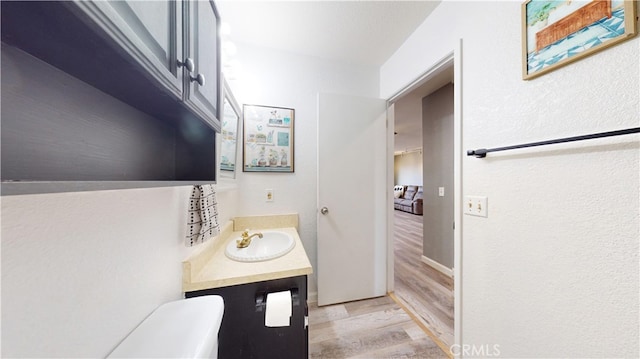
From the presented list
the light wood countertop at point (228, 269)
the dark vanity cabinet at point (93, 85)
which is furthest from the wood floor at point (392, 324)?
the dark vanity cabinet at point (93, 85)

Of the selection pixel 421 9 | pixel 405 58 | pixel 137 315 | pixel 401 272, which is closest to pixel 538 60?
pixel 421 9

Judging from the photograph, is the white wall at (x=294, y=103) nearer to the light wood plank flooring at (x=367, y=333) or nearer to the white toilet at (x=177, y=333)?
the light wood plank flooring at (x=367, y=333)

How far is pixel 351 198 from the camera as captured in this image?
71.1 inches

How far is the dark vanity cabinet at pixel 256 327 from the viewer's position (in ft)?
2.95

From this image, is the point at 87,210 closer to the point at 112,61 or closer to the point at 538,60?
the point at 112,61

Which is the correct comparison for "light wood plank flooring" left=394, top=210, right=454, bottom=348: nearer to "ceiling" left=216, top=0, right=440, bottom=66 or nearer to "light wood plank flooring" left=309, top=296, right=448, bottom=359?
"light wood plank flooring" left=309, top=296, right=448, bottom=359

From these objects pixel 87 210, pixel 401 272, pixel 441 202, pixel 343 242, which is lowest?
pixel 401 272

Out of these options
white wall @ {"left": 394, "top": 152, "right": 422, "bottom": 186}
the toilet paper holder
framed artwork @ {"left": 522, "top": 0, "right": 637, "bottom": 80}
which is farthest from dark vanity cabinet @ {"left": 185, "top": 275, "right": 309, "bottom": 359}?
white wall @ {"left": 394, "top": 152, "right": 422, "bottom": 186}

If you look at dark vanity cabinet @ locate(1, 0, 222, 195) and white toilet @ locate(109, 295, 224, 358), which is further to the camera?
white toilet @ locate(109, 295, 224, 358)

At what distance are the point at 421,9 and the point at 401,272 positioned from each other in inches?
101

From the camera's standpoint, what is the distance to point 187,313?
2.06 ft

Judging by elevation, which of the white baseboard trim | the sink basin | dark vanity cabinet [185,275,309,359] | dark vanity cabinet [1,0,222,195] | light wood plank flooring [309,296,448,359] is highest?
dark vanity cabinet [1,0,222,195]

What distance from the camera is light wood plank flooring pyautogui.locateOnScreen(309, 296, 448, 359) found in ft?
4.23

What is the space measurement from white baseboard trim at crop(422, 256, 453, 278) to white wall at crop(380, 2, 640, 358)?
4.38 feet
